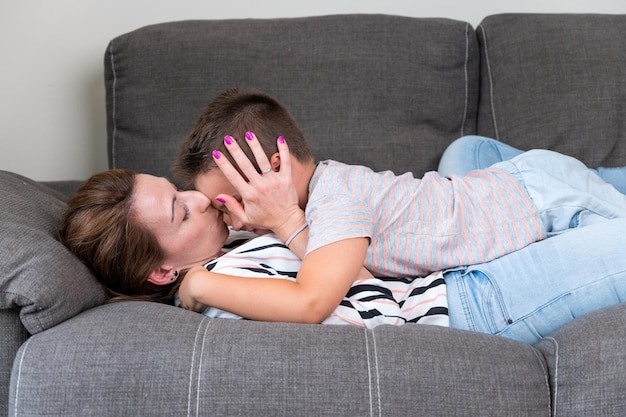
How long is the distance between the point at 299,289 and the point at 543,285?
1.64 feet

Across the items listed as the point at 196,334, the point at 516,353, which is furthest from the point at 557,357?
the point at 196,334

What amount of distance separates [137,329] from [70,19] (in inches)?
61.6

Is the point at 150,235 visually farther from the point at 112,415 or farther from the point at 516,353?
the point at 516,353

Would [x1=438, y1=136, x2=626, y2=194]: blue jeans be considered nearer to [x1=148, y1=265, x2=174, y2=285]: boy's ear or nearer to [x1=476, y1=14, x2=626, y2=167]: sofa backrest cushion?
[x1=476, y1=14, x2=626, y2=167]: sofa backrest cushion

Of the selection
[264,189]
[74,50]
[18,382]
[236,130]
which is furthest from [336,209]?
[74,50]

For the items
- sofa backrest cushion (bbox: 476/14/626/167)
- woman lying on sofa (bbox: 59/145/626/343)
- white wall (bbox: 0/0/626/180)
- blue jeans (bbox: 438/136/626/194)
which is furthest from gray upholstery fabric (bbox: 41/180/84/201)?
sofa backrest cushion (bbox: 476/14/626/167)

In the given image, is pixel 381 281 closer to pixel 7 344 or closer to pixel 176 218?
pixel 176 218

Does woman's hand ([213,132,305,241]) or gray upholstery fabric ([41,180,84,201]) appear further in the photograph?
gray upholstery fabric ([41,180,84,201])

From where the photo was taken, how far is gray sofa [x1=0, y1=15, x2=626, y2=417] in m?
1.18

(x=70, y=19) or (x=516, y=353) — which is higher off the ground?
(x=70, y=19)

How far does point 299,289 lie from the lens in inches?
52.4

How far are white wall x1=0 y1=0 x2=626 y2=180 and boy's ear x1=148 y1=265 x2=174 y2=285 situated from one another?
1111 millimetres

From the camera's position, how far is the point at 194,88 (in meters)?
2.18

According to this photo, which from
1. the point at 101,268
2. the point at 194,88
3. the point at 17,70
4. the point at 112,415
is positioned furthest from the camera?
the point at 17,70
